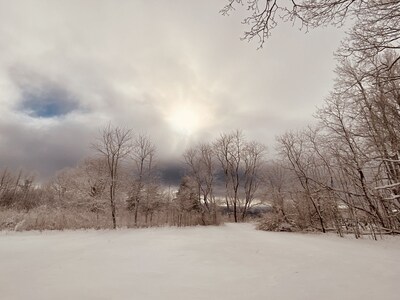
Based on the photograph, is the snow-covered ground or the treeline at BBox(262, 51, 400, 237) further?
the treeline at BBox(262, 51, 400, 237)

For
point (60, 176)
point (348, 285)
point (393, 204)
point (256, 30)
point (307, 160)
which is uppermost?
point (60, 176)

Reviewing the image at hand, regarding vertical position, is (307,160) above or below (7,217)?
above

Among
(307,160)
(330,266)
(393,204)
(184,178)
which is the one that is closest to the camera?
(330,266)

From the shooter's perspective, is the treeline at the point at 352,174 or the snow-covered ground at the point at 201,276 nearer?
the snow-covered ground at the point at 201,276

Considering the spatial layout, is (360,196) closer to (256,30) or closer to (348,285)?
(348,285)

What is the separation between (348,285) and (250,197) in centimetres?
2753

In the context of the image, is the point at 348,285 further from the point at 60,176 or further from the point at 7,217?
the point at 60,176

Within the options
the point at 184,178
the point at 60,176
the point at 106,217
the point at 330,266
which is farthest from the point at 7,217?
the point at 60,176

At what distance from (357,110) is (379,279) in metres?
9.64

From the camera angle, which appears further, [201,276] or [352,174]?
[352,174]

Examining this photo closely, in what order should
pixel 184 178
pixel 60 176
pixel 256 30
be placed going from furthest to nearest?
1. pixel 60 176
2. pixel 184 178
3. pixel 256 30

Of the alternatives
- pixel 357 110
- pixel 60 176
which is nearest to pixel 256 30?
pixel 357 110

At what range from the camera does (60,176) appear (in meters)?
41.4

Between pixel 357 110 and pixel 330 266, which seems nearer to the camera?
pixel 330 266
